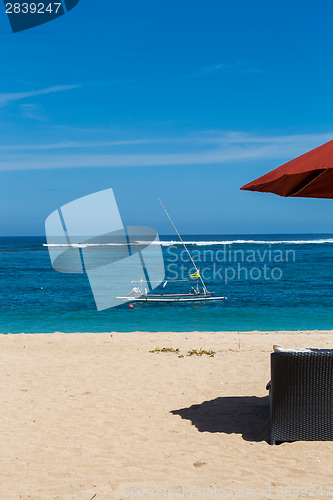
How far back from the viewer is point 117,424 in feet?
13.8

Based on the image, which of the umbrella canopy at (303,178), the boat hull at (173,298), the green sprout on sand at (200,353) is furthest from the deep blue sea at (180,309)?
the umbrella canopy at (303,178)

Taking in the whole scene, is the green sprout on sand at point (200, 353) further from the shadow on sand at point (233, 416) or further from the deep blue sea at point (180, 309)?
the deep blue sea at point (180, 309)

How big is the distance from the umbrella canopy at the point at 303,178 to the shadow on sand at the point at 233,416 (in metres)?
2.04

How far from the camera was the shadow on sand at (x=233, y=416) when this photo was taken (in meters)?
3.93

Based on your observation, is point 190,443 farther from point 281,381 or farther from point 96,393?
point 96,393

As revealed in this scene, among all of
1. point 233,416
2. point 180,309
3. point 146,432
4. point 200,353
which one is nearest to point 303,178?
point 233,416

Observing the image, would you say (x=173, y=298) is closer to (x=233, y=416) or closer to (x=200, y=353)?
(x=200, y=353)

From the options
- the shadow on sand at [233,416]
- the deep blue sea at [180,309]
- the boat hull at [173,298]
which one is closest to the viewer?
the shadow on sand at [233,416]

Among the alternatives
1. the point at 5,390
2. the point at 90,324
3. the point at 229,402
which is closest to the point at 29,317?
the point at 90,324

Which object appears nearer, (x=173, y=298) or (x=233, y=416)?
(x=233, y=416)

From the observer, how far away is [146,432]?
3.97 m

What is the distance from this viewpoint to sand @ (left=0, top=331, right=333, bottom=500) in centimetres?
297

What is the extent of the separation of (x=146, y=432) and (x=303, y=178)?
2.60m

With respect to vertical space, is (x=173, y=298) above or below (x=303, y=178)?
below
